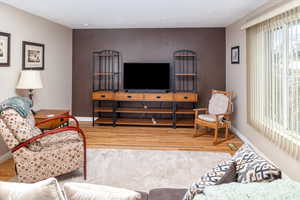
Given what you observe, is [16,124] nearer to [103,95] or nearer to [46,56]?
[46,56]

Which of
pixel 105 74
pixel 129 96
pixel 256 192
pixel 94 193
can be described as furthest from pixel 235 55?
pixel 94 193

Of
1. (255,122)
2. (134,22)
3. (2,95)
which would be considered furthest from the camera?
(134,22)

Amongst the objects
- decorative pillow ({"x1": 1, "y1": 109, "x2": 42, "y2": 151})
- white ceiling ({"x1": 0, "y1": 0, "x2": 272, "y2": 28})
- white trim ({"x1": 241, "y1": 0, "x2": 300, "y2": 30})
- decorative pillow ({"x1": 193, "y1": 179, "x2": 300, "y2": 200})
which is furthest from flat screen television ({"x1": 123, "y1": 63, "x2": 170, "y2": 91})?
decorative pillow ({"x1": 193, "y1": 179, "x2": 300, "y2": 200})

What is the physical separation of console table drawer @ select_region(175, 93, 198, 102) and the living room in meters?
0.02

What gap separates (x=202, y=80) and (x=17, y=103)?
14.2ft

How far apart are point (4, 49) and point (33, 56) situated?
784 mm

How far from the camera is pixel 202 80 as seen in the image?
6.00 m

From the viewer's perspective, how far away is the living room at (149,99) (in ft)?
5.86

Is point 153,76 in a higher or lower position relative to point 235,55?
lower

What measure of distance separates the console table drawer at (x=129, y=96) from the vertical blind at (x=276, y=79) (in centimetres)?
243

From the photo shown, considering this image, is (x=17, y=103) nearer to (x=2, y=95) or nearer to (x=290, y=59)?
(x=2, y=95)

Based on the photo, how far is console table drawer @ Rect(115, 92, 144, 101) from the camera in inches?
223

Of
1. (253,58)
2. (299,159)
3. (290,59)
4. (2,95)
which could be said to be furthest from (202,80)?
(2,95)

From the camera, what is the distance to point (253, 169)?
1206 millimetres
